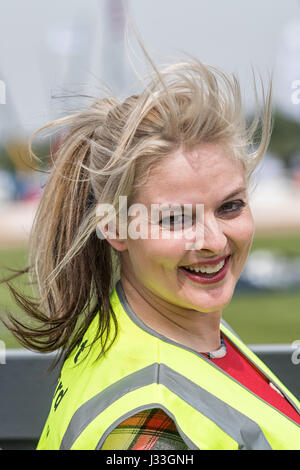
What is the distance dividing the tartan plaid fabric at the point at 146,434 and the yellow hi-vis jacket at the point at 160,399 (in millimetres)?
18

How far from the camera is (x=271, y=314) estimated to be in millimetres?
8328

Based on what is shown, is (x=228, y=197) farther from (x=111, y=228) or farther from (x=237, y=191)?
(x=111, y=228)

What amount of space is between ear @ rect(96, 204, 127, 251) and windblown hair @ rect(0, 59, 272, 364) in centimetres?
2

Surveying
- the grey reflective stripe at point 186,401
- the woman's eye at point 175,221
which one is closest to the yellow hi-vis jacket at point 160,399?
the grey reflective stripe at point 186,401

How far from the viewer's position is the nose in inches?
53.2

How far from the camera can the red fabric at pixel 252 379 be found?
151cm

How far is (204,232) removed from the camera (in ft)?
4.43

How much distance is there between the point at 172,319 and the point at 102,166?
341mm

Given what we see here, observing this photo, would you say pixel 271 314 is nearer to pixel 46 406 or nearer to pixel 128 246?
pixel 46 406

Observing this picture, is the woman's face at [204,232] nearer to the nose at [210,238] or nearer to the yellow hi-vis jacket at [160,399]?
the nose at [210,238]

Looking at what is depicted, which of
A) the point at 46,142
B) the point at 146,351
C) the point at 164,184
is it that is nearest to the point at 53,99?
the point at 46,142

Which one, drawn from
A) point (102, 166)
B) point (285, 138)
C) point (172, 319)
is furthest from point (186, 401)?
point (285, 138)

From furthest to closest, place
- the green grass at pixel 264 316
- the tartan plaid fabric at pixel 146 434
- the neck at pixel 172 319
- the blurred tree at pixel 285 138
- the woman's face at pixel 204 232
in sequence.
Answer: the blurred tree at pixel 285 138, the green grass at pixel 264 316, the neck at pixel 172 319, the woman's face at pixel 204 232, the tartan plaid fabric at pixel 146 434
